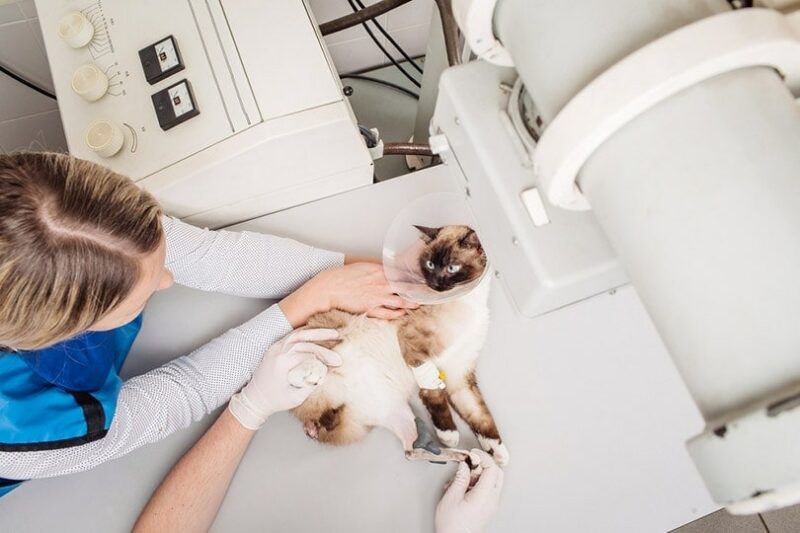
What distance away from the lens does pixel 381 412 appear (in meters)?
0.99

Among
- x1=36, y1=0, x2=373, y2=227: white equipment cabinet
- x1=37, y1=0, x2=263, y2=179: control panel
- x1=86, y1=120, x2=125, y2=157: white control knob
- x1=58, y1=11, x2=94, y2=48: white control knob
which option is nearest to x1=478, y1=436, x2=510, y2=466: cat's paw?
x1=36, y1=0, x2=373, y2=227: white equipment cabinet

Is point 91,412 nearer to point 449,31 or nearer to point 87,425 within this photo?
point 87,425

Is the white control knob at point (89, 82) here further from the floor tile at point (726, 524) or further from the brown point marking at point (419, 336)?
the floor tile at point (726, 524)

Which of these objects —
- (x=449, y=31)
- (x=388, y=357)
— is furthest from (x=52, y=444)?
(x=449, y=31)

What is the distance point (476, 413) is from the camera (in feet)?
3.17

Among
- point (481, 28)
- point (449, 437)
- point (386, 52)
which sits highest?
point (386, 52)

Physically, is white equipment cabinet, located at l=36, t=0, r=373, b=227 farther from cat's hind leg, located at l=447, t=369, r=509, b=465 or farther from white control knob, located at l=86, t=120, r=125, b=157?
cat's hind leg, located at l=447, t=369, r=509, b=465

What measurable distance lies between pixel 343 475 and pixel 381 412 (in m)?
0.13

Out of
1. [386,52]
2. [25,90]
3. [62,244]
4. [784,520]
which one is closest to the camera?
[62,244]

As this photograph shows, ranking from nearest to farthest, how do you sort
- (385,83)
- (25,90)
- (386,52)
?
(25,90)
(386,52)
(385,83)

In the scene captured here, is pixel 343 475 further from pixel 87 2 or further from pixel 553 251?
pixel 87 2

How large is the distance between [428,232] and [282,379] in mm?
373

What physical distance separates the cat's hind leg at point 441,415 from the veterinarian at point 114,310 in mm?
182

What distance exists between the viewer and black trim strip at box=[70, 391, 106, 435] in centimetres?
79
